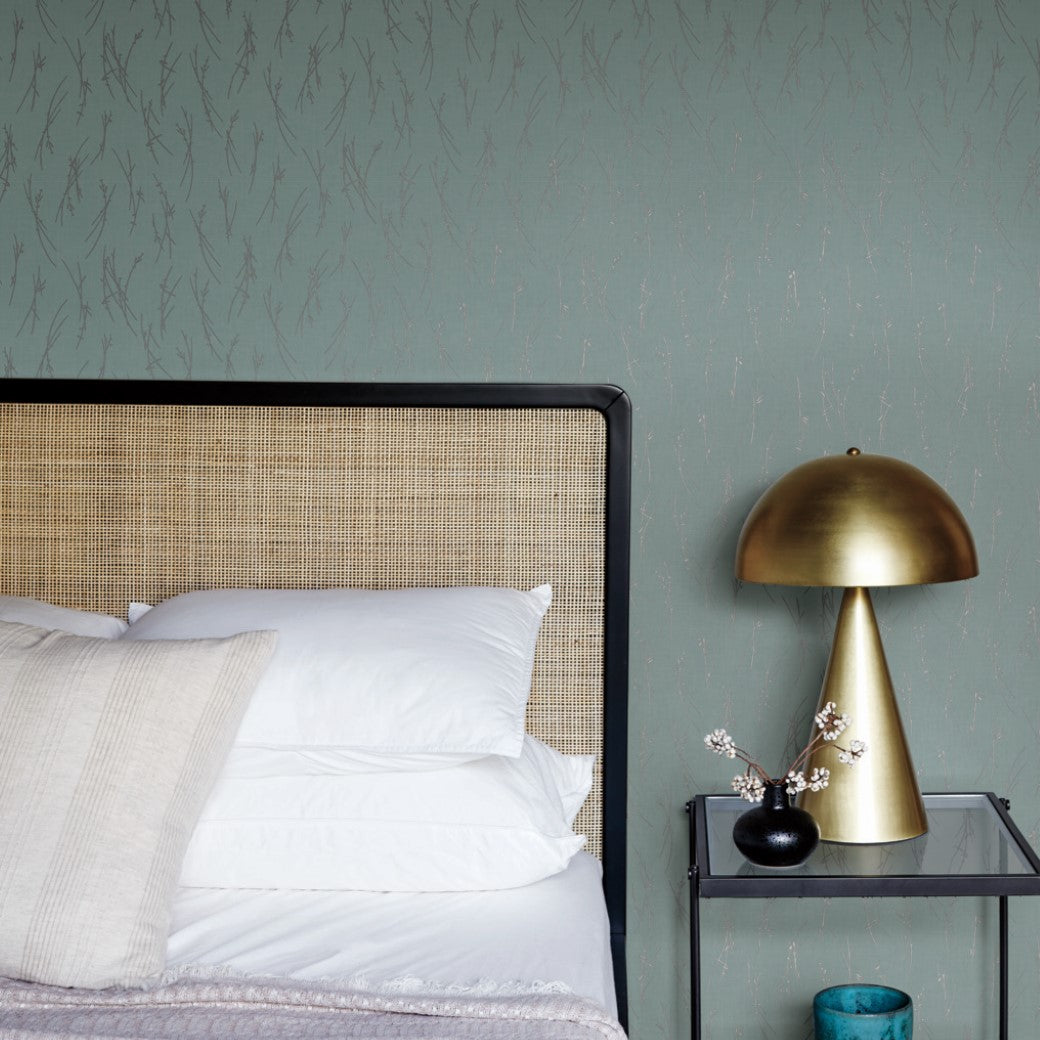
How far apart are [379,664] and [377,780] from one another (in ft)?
0.53


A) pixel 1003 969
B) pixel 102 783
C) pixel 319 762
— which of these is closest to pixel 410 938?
pixel 319 762

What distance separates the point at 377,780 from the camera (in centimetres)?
155

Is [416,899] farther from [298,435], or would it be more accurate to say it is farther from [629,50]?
[629,50]

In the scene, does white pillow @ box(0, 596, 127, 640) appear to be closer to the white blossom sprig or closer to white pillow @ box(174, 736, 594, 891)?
white pillow @ box(174, 736, 594, 891)

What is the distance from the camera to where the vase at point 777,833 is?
159 centimetres

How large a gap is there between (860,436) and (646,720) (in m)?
0.62

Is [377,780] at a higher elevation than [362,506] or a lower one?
lower

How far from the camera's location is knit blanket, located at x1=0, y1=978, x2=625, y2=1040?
1123 millimetres

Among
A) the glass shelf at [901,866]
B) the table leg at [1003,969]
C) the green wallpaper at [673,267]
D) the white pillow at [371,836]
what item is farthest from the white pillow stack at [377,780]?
the table leg at [1003,969]

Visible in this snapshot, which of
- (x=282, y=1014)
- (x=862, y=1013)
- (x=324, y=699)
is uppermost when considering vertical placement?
(x=324, y=699)

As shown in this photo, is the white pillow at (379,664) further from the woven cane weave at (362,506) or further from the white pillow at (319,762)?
the woven cane weave at (362,506)

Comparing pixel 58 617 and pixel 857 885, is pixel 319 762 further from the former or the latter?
pixel 857 885

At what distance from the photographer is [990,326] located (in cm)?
193

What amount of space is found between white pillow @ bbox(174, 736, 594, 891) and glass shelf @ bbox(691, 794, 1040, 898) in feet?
0.85
